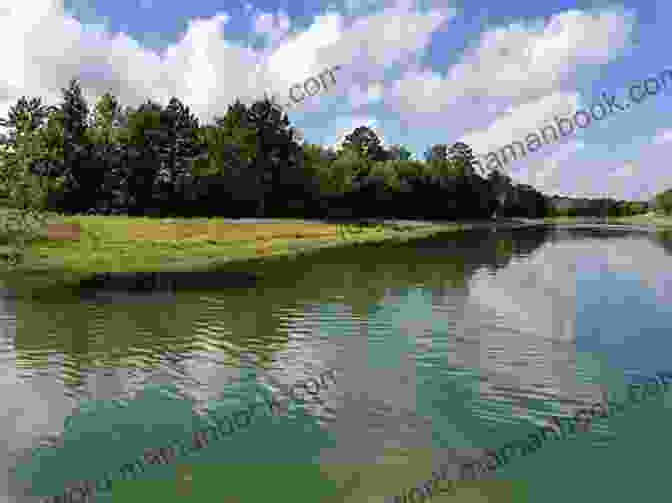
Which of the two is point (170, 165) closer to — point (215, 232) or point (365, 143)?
point (215, 232)

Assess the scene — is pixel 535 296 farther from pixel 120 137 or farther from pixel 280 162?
pixel 280 162

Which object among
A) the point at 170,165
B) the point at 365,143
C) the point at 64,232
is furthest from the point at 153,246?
the point at 365,143

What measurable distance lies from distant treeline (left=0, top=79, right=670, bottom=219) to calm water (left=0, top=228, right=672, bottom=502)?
68733mm

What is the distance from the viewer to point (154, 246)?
180 ft

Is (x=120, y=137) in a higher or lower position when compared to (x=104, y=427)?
higher

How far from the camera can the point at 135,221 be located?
7031 centimetres

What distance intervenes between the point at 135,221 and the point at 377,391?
60.1 m

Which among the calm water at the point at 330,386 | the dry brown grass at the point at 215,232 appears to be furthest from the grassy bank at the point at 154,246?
the calm water at the point at 330,386

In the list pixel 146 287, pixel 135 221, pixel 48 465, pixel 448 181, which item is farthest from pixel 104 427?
pixel 448 181

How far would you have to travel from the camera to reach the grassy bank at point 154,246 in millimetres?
42281

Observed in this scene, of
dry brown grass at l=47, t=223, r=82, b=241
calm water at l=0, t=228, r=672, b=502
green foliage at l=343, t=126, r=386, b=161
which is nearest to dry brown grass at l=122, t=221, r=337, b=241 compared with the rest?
dry brown grass at l=47, t=223, r=82, b=241

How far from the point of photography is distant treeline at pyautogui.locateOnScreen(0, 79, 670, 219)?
9506 centimetres

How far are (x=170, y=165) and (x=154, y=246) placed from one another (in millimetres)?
60420

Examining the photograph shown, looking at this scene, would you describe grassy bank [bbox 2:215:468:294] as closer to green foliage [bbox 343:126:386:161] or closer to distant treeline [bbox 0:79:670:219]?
distant treeline [bbox 0:79:670:219]
